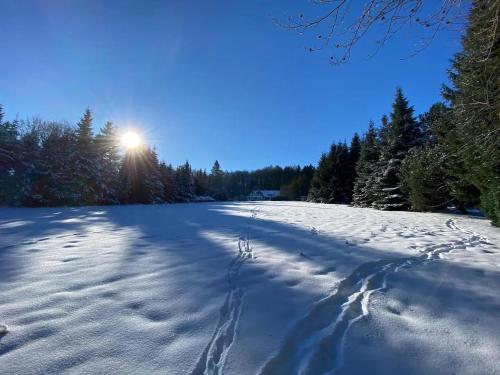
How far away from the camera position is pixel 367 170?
74.3 ft

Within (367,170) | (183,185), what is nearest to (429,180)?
(367,170)

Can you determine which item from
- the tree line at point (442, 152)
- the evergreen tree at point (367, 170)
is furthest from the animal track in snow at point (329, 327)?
the evergreen tree at point (367, 170)

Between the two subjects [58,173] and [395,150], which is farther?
[395,150]

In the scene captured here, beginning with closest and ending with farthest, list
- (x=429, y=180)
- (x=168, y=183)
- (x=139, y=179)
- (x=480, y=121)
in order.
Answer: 1. (x=480, y=121)
2. (x=429, y=180)
3. (x=139, y=179)
4. (x=168, y=183)

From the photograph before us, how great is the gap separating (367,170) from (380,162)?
2.62m

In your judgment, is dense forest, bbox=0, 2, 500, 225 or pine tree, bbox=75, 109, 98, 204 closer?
dense forest, bbox=0, 2, 500, 225

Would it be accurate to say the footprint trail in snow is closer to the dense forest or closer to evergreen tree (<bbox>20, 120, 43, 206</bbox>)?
the dense forest

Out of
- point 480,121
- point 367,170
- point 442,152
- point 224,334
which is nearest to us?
point 224,334

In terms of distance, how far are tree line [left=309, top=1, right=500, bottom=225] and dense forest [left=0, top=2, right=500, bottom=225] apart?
5 centimetres

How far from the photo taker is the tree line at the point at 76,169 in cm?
1661

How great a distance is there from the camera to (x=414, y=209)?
1555 centimetres

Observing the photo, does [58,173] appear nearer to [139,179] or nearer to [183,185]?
[139,179]

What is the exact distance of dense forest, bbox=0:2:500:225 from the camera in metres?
7.17

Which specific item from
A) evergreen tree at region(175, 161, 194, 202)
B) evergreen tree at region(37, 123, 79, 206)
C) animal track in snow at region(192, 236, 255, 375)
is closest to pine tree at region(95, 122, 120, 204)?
evergreen tree at region(37, 123, 79, 206)
